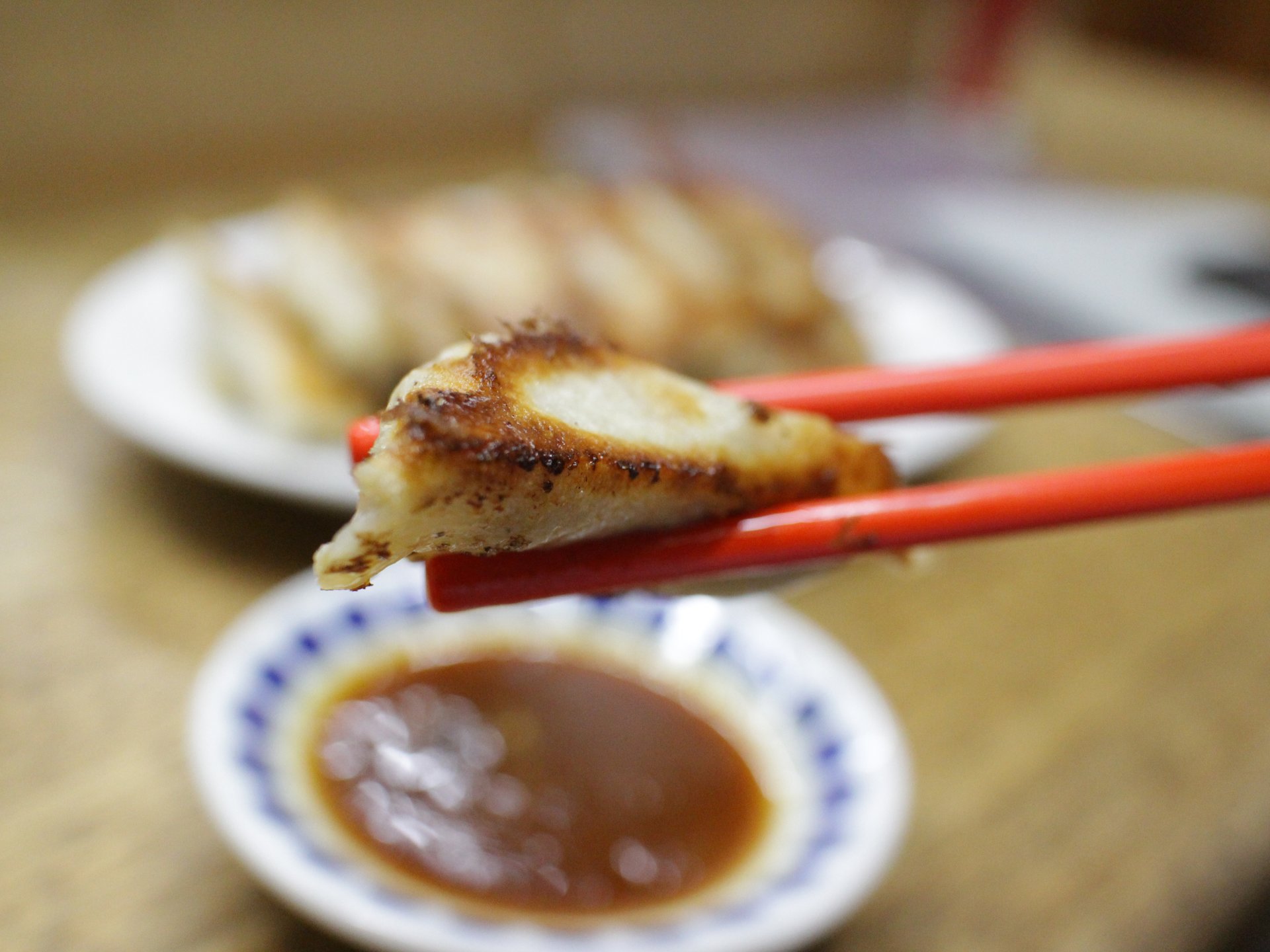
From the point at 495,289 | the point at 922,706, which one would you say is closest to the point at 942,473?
the point at 922,706

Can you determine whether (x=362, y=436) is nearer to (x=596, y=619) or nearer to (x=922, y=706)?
(x=596, y=619)

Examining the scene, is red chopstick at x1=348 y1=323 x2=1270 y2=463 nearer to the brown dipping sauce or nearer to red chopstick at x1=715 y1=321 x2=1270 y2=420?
red chopstick at x1=715 y1=321 x2=1270 y2=420

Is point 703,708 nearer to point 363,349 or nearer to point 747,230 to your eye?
point 363,349

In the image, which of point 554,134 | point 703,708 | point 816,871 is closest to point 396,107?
point 554,134

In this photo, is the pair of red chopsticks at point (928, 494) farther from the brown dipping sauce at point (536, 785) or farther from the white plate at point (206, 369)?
the brown dipping sauce at point (536, 785)

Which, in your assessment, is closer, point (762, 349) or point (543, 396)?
point (543, 396)
